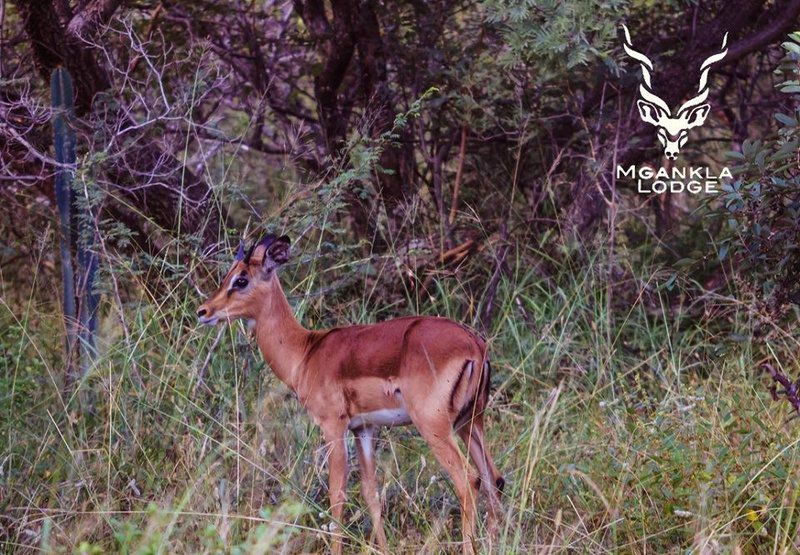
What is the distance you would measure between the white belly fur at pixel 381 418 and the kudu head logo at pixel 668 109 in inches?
125

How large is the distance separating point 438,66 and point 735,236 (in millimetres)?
3113

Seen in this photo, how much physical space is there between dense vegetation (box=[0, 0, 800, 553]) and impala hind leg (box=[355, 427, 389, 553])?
124 mm

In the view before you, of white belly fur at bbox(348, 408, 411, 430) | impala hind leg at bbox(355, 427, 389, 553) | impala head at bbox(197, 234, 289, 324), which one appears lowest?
impala hind leg at bbox(355, 427, 389, 553)

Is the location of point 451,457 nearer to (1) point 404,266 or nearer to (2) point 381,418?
(2) point 381,418

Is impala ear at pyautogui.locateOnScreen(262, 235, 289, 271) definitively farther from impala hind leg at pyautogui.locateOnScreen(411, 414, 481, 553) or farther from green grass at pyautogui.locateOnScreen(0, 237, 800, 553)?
impala hind leg at pyautogui.locateOnScreen(411, 414, 481, 553)

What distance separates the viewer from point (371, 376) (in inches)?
195

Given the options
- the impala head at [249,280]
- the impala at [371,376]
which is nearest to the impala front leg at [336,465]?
the impala at [371,376]

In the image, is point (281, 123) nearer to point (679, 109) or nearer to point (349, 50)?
point (349, 50)

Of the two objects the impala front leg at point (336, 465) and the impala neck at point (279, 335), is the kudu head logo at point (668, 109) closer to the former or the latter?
the impala neck at point (279, 335)

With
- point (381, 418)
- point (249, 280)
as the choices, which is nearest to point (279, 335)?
point (249, 280)

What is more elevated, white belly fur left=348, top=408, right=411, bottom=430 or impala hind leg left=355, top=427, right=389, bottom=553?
white belly fur left=348, top=408, right=411, bottom=430

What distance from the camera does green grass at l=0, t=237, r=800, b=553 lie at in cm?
401

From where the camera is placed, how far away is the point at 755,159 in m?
4.86

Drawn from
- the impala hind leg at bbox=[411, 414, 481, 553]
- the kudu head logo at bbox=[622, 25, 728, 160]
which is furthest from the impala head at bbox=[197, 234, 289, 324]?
the kudu head logo at bbox=[622, 25, 728, 160]
